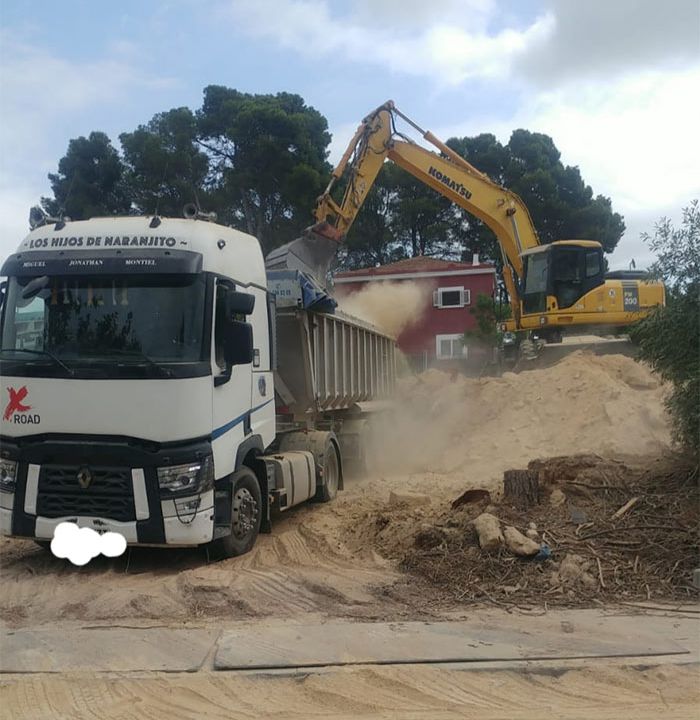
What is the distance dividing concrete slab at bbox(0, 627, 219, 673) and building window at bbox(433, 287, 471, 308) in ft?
102

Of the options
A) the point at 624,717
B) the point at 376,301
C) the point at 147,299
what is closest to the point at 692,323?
the point at 624,717

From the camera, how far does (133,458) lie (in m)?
6.52

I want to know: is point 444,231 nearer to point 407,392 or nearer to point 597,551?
point 407,392

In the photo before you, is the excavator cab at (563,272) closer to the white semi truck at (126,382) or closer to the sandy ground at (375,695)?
the white semi truck at (126,382)

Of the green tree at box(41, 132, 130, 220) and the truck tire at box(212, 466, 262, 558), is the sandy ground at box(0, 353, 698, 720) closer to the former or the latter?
the truck tire at box(212, 466, 262, 558)

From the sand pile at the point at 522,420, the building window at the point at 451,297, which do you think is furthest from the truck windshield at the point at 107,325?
the building window at the point at 451,297

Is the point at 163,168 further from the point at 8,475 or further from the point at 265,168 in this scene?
the point at 8,475

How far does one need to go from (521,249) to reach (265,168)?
14.5 metres

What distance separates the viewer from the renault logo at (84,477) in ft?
21.6

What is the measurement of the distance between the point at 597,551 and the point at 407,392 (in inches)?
475

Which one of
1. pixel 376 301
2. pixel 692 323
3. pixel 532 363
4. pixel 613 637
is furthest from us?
pixel 376 301

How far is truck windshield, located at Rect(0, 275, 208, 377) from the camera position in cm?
662

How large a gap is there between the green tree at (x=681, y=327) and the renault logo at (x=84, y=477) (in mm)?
6471

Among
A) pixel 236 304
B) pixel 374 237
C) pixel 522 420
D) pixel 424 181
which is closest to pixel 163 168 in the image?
pixel 424 181
